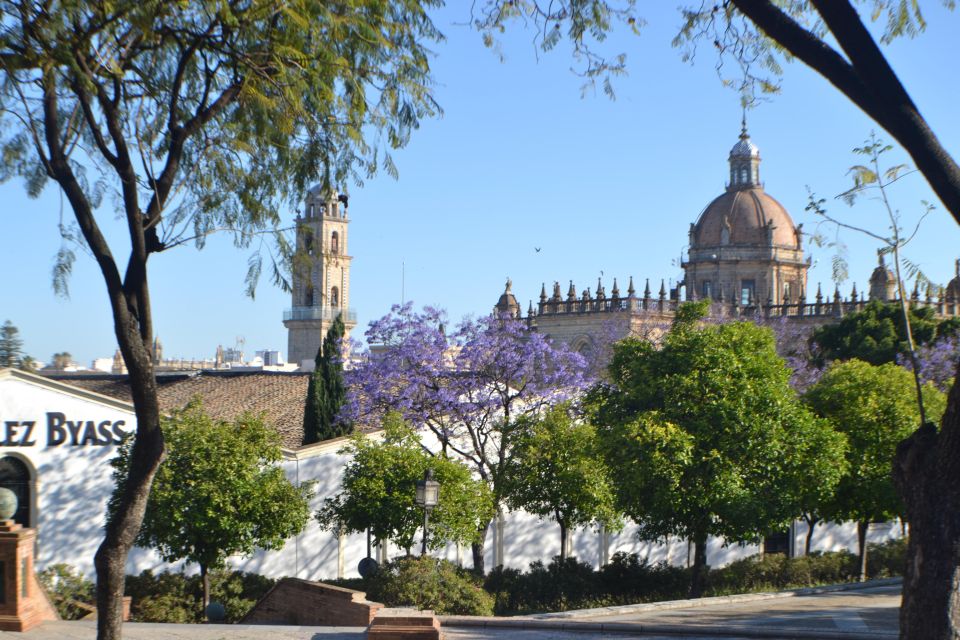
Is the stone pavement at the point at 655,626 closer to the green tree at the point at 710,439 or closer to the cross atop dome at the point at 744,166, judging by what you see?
the green tree at the point at 710,439

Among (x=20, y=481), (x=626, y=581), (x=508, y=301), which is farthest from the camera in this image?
(x=508, y=301)

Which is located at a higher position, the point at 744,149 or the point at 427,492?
the point at 744,149

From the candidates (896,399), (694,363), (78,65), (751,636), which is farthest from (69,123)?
(896,399)

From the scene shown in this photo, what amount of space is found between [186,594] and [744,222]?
7318cm

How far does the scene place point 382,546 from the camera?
24109 millimetres

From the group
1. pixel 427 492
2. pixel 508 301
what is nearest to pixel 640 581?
pixel 427 492

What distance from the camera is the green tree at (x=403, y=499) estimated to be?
21172 millimetres

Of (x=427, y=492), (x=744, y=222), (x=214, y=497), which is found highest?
(x=744, y=222)

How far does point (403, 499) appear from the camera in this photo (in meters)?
21.1

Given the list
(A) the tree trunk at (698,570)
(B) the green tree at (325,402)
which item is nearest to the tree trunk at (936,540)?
(A) the tree trunk at (698,570)

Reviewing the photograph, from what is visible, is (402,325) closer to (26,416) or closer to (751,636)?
(26,416)

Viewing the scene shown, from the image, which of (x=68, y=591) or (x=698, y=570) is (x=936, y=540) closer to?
(x=698, y=570)

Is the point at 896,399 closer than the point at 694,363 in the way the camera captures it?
No

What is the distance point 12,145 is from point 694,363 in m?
13.2
